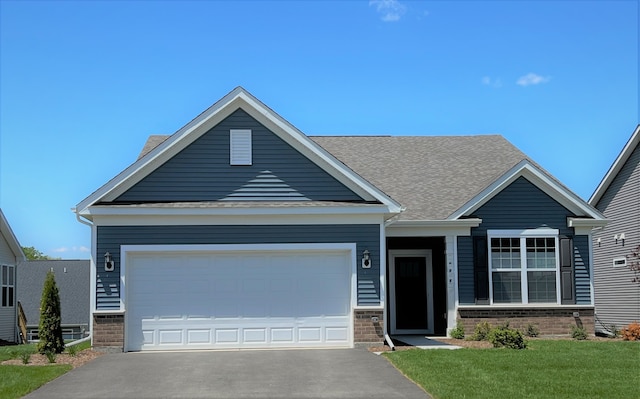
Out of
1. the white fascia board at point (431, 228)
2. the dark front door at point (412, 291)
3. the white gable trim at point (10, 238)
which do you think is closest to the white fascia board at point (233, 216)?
the white fascia board at point (431, 228)

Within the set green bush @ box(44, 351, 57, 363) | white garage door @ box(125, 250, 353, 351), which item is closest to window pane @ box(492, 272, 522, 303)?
white garage door @ box(125, 250, 353, 351)

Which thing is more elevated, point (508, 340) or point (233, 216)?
point (233, 216)

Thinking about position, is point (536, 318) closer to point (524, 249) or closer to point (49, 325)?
point (524, 249)

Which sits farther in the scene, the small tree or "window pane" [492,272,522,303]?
"window pane" [492,272,522,303]

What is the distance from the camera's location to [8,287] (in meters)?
30.1

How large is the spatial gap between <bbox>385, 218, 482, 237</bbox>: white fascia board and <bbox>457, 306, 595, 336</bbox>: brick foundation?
2.08 meters

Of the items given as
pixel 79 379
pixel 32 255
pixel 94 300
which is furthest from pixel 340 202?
pixel 32 255

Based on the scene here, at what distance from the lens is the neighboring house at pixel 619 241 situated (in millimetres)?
25156

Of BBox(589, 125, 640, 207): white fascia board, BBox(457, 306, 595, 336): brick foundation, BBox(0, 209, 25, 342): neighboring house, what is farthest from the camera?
BBox(0, 209, 25, 342): neighboring house

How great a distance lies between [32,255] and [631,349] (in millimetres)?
95203

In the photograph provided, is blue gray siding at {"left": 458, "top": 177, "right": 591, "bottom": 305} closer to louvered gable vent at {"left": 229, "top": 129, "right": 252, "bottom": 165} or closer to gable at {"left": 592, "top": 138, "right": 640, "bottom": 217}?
gable at {"left": 592, "top": 138, "right": 640, "bottom": 217}

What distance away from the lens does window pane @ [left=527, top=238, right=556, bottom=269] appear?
20547mm

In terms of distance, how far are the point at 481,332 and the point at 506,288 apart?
167 cm

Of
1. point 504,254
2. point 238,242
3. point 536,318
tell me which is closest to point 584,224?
point 504,254
